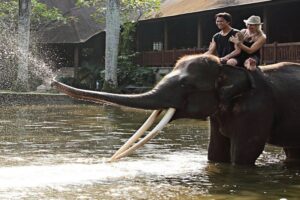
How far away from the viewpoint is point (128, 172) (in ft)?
21.1

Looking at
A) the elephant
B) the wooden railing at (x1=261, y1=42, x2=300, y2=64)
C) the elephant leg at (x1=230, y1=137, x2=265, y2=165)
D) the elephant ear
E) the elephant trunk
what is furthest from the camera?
the wooden railing at (x1=261, y1=42, x2=300, y2=64)

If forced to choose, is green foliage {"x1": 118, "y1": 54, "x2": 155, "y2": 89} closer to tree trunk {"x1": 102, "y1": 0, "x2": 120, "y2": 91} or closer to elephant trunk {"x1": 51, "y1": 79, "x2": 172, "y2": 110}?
tree trunk {"x1": 102, "y1": 0, "x2": 120, "y2": 91}

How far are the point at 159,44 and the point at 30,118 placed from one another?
19475 mm

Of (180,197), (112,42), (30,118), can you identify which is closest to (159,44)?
(112,42)

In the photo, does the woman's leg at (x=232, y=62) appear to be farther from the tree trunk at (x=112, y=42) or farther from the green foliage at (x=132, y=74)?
the green foliage at (x=132, y=74)

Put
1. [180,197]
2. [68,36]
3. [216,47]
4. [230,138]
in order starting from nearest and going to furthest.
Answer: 1. [180,197]
2. [230,138]
3. [216,47]
4. [68,36]

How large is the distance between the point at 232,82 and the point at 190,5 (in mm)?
19720

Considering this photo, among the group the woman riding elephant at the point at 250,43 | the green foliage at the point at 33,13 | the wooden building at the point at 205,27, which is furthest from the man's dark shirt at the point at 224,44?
the green foliage at the point at 33,13

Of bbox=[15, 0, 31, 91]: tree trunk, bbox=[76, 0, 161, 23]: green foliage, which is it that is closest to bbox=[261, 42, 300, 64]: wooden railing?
bbox=[76, 0, 161, 23]: green foliage

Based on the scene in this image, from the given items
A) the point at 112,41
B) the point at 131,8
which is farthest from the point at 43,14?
the point at 112,41

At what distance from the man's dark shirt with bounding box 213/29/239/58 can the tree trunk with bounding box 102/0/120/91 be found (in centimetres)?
1900

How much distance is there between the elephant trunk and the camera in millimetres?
6043

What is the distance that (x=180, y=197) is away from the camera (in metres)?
5.14

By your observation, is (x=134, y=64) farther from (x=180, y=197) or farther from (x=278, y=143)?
(x=180, y=197)
